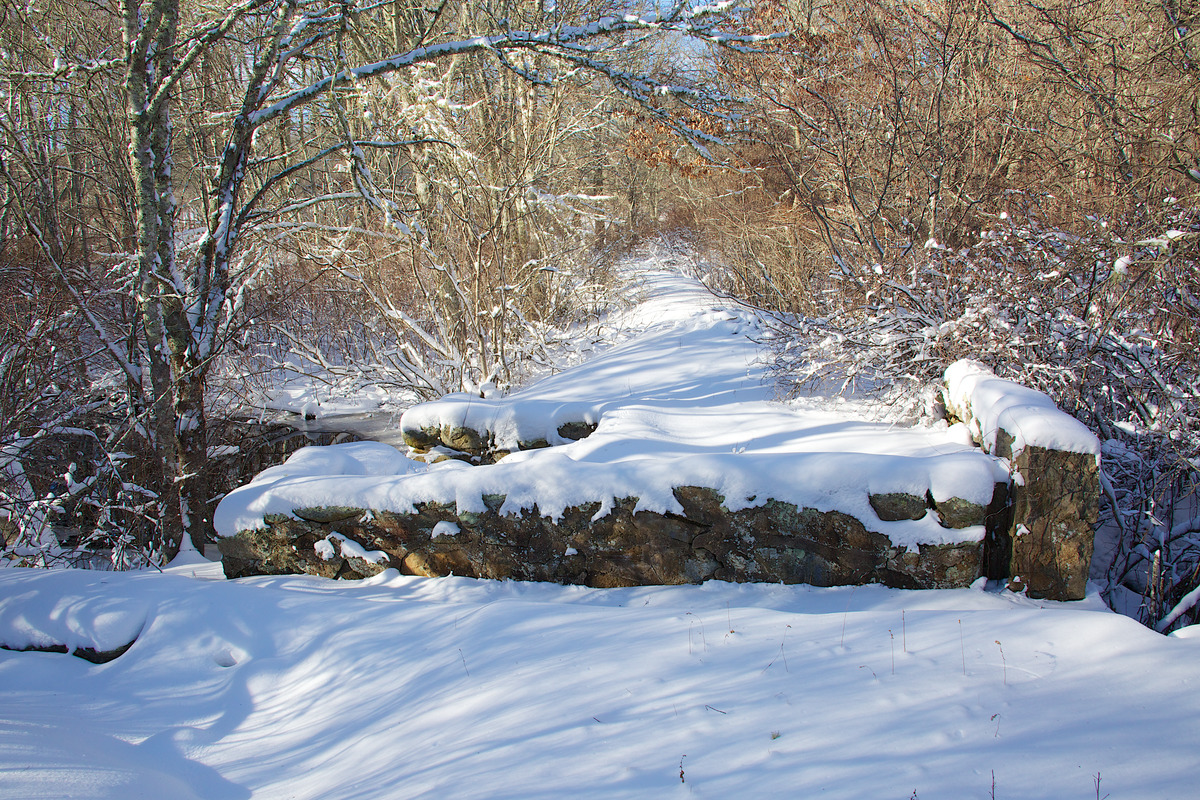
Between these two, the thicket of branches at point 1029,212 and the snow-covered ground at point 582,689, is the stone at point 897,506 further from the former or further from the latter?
the thicket of branches at point 1029,212

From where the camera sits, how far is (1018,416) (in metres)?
3.63

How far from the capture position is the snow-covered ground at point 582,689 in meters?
2.17

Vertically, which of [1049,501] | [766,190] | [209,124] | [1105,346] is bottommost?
[1049,501]

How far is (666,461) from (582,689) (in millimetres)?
1777

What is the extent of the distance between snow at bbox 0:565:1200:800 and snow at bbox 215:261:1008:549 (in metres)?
0.56

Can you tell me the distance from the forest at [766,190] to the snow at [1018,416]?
0.55 m

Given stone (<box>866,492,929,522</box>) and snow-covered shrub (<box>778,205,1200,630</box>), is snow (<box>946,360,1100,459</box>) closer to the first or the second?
snow-covered shrub (<box>778,205,1200,630</box>)

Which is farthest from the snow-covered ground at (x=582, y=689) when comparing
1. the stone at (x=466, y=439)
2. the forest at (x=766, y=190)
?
the stone at (x=466, y=439)

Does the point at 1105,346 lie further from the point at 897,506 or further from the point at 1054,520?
the point at 897,506

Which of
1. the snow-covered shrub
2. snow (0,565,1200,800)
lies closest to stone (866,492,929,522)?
snow (0,565,1200,800)

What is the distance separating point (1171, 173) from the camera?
19.8 ft

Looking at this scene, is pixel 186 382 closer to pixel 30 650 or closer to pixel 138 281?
pixel 138 281

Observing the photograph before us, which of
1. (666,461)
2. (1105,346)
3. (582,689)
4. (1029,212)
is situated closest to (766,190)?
(1029,212)

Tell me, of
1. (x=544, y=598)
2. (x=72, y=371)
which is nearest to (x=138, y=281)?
(x=72, y=371)
